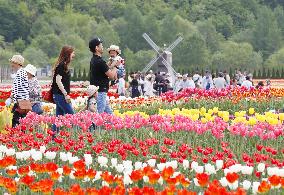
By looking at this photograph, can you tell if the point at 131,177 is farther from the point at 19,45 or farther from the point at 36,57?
the point at 19,45

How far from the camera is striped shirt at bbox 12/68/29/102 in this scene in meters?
12.8

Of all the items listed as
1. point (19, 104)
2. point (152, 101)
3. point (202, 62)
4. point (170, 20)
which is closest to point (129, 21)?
point (170, 20)

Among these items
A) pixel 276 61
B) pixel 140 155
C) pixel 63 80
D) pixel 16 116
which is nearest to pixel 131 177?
pixel 140 155

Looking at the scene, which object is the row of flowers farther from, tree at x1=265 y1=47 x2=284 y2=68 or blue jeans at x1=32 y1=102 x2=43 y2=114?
tree at x1=265 y1=47 x2=284 y2=68

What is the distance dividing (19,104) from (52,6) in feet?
376

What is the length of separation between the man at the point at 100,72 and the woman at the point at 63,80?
1.35 ft

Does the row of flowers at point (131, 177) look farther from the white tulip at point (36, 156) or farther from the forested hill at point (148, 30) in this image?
the forested hill at point (148, 30)

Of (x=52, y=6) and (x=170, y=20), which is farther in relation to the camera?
(x=52, y=6)

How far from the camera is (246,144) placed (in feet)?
35.1

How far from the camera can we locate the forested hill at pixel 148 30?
10019cm

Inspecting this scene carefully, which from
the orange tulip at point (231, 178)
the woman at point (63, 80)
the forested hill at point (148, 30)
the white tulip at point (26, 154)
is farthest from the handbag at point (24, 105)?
the forested hill at point (148, 30)

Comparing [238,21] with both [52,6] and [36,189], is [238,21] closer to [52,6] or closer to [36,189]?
[52,6]

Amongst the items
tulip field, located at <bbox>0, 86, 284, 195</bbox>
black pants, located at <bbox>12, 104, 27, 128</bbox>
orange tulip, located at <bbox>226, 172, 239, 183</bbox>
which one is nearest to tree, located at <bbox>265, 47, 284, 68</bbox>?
tulip field, located at <bbox>0, 86, 284, 195</bbox>

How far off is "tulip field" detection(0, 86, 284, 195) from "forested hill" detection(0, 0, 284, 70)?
244ft
